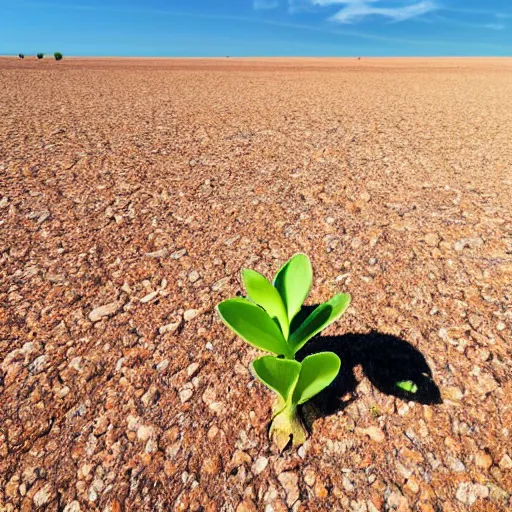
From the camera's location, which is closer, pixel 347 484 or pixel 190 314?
pixel 347 484

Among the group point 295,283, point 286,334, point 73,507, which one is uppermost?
point 295,283

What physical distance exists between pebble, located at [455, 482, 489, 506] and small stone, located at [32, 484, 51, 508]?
1116 millimetres

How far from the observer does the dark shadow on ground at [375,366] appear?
130cm

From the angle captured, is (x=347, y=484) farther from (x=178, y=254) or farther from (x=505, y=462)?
(x=178, y=254)

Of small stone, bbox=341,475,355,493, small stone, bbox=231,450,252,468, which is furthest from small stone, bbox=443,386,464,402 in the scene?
small stone, bbox=231,450,252,468

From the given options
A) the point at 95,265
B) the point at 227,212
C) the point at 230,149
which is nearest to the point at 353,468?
the point at 95,265

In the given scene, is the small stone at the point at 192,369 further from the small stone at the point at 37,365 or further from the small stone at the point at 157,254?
the small stone at the point at 157,254

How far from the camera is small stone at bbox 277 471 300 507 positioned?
41.7 inches

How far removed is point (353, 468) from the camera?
111 cm

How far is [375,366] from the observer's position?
4.63ft

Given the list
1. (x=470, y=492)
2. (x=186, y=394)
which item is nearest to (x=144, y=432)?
(x=186, y=394)

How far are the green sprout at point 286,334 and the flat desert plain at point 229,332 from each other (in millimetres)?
149

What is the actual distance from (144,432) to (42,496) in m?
0.30

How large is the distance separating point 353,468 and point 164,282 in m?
1.14
